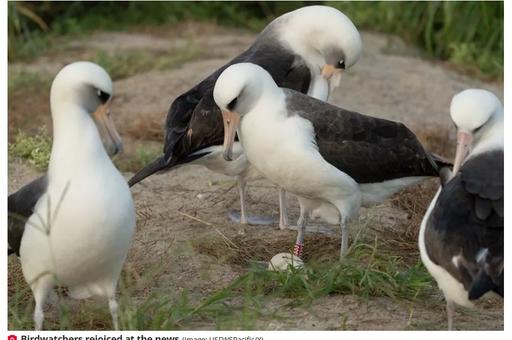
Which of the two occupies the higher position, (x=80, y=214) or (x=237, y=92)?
(x=237, y=92)

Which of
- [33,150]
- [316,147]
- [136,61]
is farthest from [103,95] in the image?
[136,61]

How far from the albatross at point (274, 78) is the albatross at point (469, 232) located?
186 cm

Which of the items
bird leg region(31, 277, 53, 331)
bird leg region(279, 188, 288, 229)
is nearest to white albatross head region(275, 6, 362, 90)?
bird leg region(279, 188, 288, 229)

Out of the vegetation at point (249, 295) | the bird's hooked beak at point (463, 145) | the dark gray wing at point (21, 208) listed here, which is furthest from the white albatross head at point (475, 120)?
the dark gray wing at point (21, 208)

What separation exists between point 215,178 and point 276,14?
16.3 ft

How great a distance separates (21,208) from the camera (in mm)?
5496

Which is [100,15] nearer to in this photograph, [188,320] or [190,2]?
[190,2]

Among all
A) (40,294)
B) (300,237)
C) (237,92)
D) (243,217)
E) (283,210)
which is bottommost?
(243,217)

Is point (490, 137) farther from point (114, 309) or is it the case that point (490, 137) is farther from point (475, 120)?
point (114, 309)

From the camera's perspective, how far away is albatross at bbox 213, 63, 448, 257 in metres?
6.18

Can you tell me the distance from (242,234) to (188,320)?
1.55 metres

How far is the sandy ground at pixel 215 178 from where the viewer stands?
571 cm

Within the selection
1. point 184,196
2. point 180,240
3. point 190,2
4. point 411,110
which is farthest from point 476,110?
point 190,2

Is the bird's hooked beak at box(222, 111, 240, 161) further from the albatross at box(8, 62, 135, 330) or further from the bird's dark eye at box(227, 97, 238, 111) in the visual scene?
the albatross at box(8, 62, 135, 330)
